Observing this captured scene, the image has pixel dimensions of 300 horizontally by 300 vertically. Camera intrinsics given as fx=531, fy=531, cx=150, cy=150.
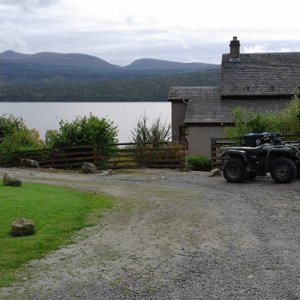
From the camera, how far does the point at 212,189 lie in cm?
1658

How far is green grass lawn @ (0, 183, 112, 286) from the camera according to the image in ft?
28.2

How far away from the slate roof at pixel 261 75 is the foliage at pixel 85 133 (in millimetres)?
10388

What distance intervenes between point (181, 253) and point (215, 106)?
24347mm

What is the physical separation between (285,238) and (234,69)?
1027 inches

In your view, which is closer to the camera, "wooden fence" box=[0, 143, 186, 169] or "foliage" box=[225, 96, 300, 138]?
"wooden fence" box=[0, 143, 186, 169]

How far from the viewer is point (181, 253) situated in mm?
8805

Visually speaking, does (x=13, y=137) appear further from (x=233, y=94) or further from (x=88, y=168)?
(x=233, y=94)

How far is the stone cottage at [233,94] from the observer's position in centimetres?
3142

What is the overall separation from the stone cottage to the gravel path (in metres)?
16.4

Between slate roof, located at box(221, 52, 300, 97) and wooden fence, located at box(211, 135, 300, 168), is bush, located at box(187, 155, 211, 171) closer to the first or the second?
wooden fence, located at box(211, 135, 300, 168)

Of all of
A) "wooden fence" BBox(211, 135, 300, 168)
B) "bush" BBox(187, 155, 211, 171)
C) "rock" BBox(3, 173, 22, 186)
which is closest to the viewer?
"rock" BBox(3, 173, 22, 186)

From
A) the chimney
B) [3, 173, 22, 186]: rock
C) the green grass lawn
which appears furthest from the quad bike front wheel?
the chimney

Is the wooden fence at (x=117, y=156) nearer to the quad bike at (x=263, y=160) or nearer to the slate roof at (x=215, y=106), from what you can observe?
the quad bike at (x=263, y=160)

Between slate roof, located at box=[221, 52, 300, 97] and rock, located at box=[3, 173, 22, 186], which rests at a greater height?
slate roof, located at box=[221, 52, 300, 97]
